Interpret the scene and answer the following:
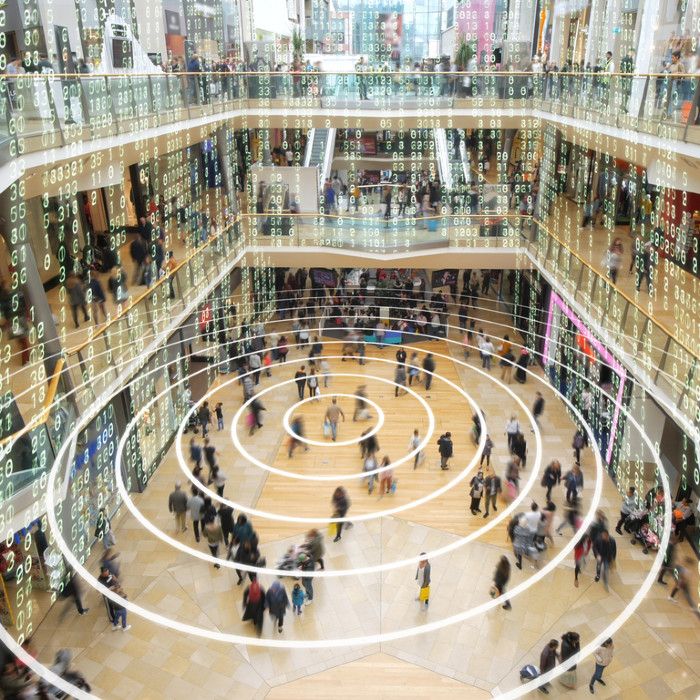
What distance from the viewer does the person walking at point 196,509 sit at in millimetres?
13398

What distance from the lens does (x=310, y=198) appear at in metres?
22.6

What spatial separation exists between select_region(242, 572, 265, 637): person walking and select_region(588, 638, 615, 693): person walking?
5.52 meters

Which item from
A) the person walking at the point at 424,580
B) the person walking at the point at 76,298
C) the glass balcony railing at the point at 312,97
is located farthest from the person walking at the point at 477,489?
the person walking at the point at 76,298

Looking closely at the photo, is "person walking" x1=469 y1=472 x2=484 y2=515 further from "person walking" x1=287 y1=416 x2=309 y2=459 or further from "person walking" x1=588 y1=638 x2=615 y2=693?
"person walking" x1=287 y1=416 x2=309 y2=459

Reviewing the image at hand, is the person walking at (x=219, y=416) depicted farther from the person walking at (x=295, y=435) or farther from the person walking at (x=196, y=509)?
the person walking at (x=196, y=509)

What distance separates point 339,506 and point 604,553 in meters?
5.23

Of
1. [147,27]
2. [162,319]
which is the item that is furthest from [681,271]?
[147,27]

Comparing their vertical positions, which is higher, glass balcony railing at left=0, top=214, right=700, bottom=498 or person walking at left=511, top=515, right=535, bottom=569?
glass balcony railing at left=0, top=214, right=700, bottom=498

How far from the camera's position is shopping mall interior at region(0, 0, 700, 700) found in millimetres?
10703

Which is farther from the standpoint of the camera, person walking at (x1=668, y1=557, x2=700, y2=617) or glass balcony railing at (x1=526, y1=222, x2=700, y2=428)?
person walking at (x1=668, y1=557, x2=700, y2=617)

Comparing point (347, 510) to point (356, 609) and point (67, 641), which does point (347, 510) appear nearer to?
point (356, 609)

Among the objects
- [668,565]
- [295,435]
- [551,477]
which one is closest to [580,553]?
[668,565]

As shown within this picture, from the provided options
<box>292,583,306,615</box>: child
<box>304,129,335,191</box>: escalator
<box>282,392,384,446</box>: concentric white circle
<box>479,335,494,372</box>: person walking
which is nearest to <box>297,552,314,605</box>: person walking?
<box>292,583,306,615</box>: child

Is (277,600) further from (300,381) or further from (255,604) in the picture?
(300,381)
